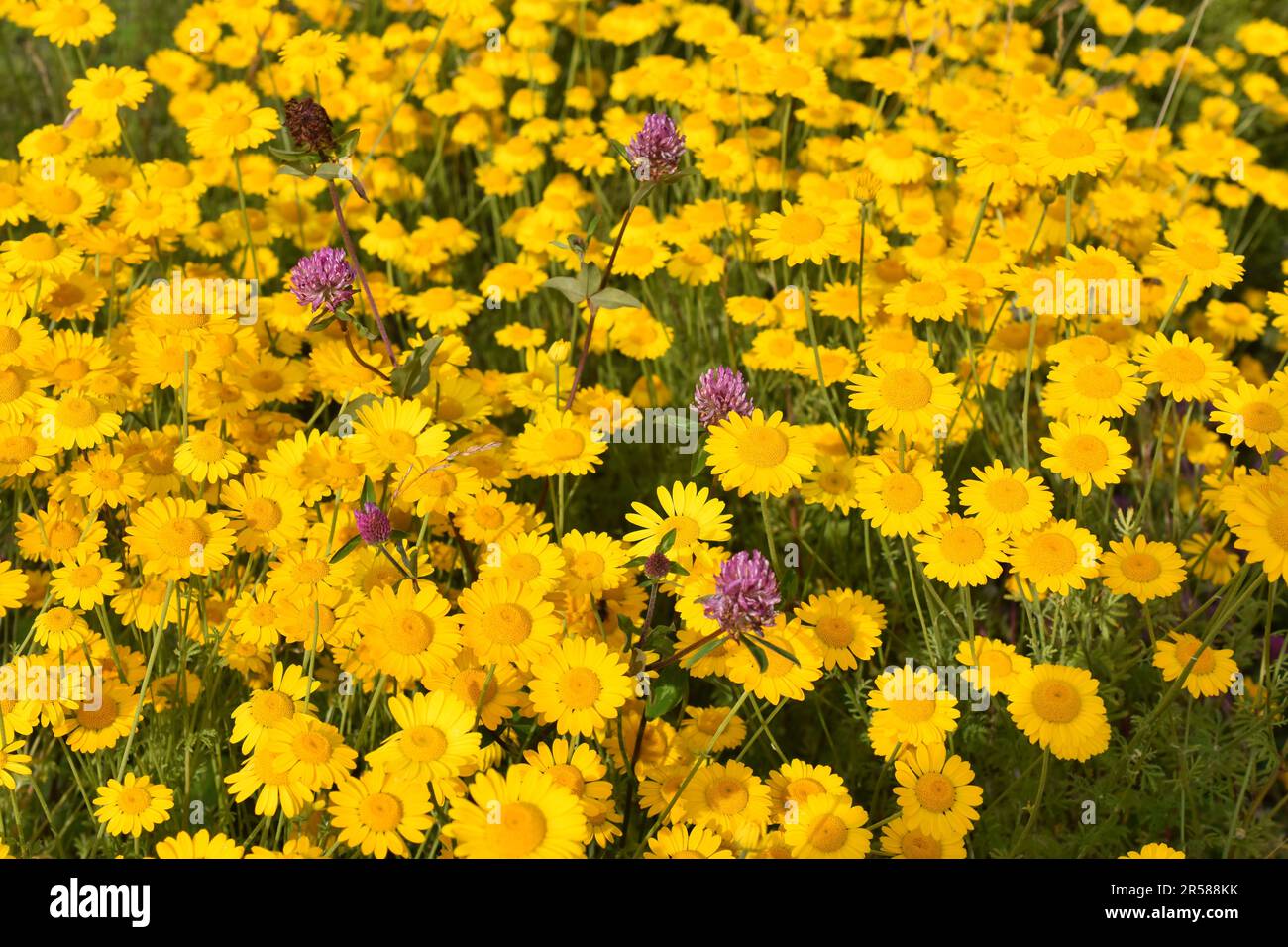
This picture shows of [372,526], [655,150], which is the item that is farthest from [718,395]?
[372,526]

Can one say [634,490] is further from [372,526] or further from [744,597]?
[744,597]

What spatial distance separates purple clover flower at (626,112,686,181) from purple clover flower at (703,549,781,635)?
79 cm

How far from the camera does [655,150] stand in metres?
2.15

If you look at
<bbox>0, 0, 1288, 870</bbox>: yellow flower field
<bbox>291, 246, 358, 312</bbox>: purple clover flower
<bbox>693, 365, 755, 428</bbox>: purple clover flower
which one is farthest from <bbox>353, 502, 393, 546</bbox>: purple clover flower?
<bbox>693, 365, 755, 428</bbox>: purple clover flower

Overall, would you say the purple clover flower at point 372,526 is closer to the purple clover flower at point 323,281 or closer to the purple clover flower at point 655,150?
the purple clover flower at point 323,281

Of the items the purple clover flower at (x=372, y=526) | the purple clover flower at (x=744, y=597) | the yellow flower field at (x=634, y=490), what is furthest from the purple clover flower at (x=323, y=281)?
the purple clover flower at (x=744, y=597)

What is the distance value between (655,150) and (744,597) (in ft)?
2.92

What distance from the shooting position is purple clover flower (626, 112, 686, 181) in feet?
7.02

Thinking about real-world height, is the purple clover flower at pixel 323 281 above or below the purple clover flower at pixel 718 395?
above

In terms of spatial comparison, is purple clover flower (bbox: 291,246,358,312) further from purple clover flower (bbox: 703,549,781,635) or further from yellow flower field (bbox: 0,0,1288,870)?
purple clover flower (bbox: 703,549,781,635)

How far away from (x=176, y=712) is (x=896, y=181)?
2.57 metres

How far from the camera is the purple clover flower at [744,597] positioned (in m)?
1.78

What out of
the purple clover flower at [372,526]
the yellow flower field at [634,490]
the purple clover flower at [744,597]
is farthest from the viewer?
the yellow flower field at [634,490]

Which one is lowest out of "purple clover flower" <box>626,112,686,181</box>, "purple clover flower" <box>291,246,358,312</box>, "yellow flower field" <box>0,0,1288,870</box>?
"yellow flower field" <box>0,0,1288,870</box>
